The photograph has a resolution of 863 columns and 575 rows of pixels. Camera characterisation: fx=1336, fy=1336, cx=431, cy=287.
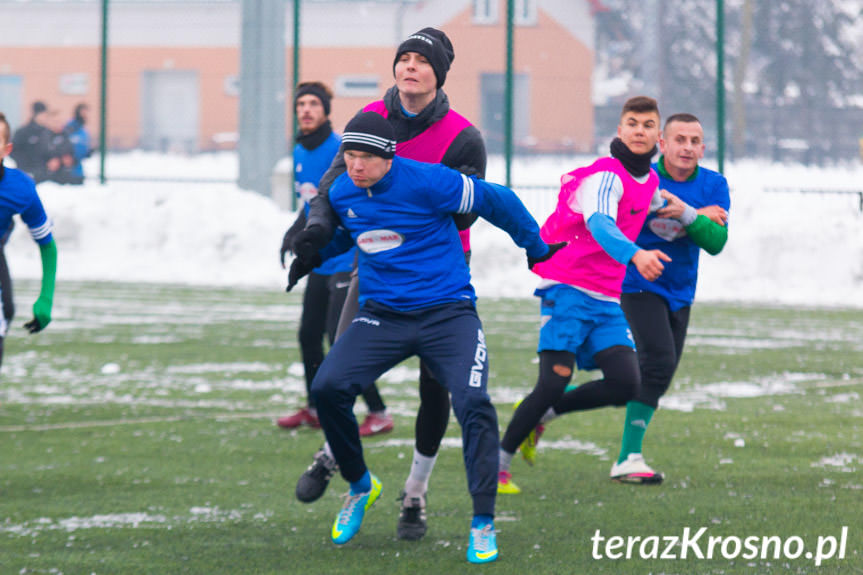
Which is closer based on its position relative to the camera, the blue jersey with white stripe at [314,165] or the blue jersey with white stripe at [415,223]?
the blue jersey with white stripe at [415,223]

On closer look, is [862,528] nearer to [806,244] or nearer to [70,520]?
[70,520]

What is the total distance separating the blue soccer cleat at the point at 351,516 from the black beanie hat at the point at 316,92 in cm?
343

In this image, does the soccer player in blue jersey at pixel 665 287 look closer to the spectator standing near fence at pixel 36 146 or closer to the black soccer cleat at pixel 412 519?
the black soccer cleat at pixel 412 519

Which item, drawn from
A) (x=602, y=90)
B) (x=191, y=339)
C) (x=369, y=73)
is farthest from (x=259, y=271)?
(x=191, y=339)

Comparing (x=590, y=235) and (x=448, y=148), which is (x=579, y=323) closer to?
(x=590, y=235)

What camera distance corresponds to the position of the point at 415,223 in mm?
5422

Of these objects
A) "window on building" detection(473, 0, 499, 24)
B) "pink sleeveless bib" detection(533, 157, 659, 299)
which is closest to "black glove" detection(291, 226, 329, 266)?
"pink sleeveless bib" detection(533, 157, 659, 299)

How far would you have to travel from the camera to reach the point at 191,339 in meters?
13.1

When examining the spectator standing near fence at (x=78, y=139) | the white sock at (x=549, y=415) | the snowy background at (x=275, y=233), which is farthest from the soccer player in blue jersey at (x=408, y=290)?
the spectator standing near fence at (x=78, y=139)

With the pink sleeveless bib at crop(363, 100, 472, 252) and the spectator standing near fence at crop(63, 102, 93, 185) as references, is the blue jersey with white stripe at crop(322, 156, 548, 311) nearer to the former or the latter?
the pink sleeveless bib at crop(363, 100, 472, 252)

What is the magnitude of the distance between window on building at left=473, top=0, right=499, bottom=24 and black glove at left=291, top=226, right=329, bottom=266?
1613 cm

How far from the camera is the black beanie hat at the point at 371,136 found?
5.32 m

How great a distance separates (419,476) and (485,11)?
16252 mm

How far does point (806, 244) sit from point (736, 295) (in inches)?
60.5
